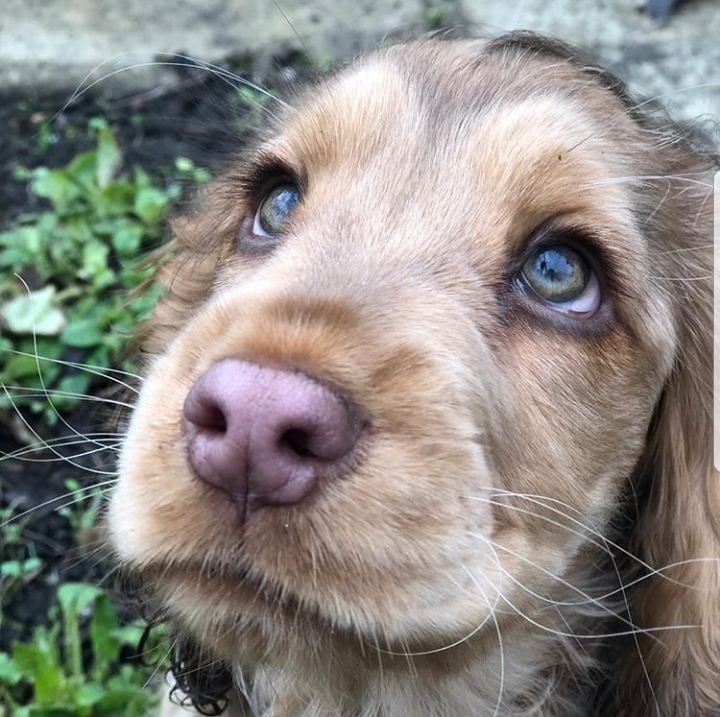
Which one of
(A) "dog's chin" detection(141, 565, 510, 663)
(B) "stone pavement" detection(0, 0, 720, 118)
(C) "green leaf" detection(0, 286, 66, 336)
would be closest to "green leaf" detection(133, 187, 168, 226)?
(C) "green leaf" detection(0, 286, 66, 336)

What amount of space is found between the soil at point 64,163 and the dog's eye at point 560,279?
1.09 meters

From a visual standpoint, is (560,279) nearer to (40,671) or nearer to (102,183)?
(40,671)

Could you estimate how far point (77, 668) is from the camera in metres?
3.31

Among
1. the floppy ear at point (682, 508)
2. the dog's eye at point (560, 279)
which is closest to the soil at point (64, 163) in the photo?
the dog's eye at point (560, 279)

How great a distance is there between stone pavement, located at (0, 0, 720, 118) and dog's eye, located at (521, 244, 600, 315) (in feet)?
10.5

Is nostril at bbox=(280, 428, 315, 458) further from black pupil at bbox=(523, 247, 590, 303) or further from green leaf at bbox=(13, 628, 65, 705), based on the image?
green leaf at bbox=(13, 628, 65, 705)

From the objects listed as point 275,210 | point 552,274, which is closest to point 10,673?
point 275,210

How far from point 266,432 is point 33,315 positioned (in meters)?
2.78

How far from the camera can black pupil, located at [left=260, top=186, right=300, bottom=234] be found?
248 centimetres

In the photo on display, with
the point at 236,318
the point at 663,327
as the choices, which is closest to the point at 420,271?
the point at 236,318

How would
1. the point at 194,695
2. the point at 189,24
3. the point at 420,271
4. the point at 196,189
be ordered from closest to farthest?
the point at 420,271, the point at 194,695, the point at 196,189, the point at 189,24

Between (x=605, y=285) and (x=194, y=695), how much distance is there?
5.06 ft

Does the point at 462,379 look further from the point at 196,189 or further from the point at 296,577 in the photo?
the point at 196,189

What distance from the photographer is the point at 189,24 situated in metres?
5.69
